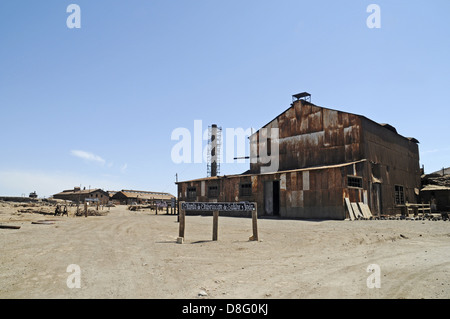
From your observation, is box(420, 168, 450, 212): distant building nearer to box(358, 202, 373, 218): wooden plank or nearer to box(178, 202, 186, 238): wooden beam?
box(358, 202, 373, 218): wooden plank

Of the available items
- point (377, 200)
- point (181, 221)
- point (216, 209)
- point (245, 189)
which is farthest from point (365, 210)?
point (181, 221)

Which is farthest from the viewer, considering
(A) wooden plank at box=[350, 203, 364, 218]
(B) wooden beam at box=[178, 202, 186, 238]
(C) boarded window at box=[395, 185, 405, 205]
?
(C) boarded window at box=[395, 185, 405, 205]

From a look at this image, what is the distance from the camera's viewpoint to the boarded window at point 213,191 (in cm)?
3422

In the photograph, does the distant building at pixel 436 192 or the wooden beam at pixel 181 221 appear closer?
the wooden beam at pixel 181 221

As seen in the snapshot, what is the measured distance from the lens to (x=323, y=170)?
961 inches

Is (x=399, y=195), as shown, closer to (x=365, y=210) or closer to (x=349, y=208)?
(x=365, y=210)

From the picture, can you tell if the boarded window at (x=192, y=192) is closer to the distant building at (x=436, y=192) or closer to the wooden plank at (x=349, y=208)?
the wooden plank at (x=349, y=208)

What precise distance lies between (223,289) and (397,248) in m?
7.26

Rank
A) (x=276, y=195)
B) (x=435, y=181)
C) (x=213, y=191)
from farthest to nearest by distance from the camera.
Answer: (x=435, y=181), (x=213, y=191), (x=276, y=195)

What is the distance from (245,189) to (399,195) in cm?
1627

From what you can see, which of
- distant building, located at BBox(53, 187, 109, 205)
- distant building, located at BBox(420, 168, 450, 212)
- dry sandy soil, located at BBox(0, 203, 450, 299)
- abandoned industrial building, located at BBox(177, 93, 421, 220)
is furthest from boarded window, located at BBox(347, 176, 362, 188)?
distant building, located at BBox(53, 187, 109, 205)

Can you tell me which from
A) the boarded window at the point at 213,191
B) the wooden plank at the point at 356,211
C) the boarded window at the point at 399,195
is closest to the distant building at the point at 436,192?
the boarded window at the point at 399,195

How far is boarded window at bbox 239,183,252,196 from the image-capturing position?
30797 millimetres
